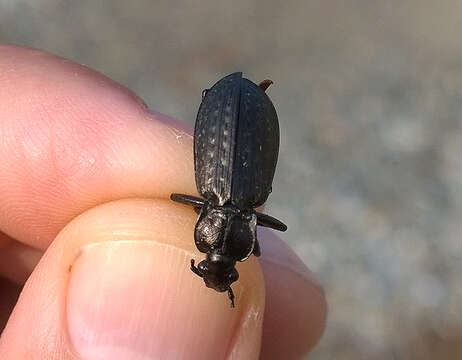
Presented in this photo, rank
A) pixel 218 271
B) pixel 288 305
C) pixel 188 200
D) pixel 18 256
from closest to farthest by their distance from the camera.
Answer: pixel 218 271, pixel 188 200, pixel 288 305, pixel 18 256

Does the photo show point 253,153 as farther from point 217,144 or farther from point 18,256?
point 18,256

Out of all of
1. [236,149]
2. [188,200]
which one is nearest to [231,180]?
[236,149]

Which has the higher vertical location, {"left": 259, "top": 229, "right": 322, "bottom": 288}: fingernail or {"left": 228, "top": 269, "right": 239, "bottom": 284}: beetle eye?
{"left": 259, "top": 229, "right": 322, "bottom": 288}: fingernail

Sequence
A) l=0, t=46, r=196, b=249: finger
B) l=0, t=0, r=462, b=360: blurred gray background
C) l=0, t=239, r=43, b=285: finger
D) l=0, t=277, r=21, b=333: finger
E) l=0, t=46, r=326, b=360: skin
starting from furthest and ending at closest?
1. l=0, t=0, r=462, b=360: blurred gray background
2. l=0, t=277, r=21, b=333: finger
3. l=0, t=239, r=43, b=285: finger
4. l=0, t=46, r=196, b=249: finger
5. l=0, t=46, r=326, b=360: skin

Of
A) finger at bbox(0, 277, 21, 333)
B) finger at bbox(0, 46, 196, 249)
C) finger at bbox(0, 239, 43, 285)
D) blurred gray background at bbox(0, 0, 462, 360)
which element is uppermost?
blurred gray background at bbox(0, 0, 462, 360)

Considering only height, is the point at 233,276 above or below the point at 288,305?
below

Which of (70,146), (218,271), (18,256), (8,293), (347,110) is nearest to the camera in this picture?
(218,271)

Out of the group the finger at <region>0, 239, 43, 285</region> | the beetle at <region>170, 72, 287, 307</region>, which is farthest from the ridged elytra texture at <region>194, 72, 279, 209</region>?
the finger at <region>0, 239, 43, 285</region>

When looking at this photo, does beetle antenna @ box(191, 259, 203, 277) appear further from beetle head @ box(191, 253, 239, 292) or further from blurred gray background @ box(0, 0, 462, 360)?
blurred gray background @ box(0, 0, 462, 360)
